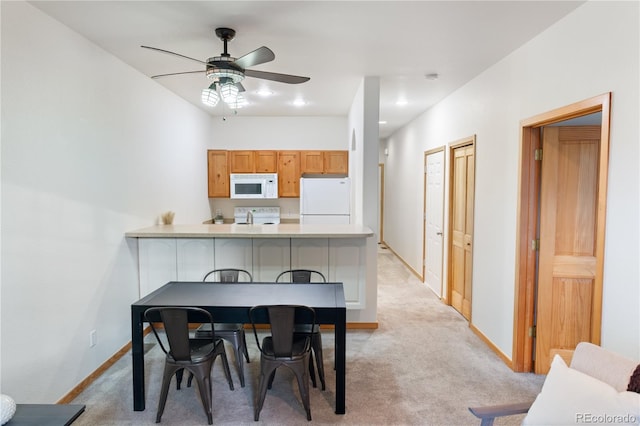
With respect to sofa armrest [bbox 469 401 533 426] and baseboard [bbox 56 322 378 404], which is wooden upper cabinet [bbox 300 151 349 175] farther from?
sofa armrest [bbox 469 401 533 426]

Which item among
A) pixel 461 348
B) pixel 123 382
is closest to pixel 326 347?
pixel 461 348

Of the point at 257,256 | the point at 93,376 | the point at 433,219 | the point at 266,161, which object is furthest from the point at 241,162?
the point at 93,376

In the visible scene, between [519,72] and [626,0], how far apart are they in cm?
111

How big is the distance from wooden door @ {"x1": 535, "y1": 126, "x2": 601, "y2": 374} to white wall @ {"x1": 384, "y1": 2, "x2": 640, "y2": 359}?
0.78 ft

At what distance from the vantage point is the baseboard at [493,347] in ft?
10.5

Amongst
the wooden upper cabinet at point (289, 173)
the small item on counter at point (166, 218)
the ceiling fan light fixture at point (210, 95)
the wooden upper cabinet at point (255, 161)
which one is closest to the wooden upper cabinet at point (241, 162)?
the wooden upper cabinet at point (255, 161)

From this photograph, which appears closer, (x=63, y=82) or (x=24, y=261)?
(x=24, y=261)

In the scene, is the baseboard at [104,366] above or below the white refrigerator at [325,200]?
below

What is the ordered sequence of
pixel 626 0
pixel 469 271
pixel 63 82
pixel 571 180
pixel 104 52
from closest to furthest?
pixel 626 0 < pixel 63 82 < pixel 571 180 < pixel 104 52 < pixel 469 271

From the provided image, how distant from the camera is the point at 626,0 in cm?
199

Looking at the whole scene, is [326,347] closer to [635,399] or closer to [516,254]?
[516,254]

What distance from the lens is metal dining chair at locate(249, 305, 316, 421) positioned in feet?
7.56

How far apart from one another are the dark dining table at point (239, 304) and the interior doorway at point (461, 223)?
81.8 inches

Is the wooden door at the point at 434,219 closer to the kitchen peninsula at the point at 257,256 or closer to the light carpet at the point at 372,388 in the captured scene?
the light carpet at the point at 372,388
